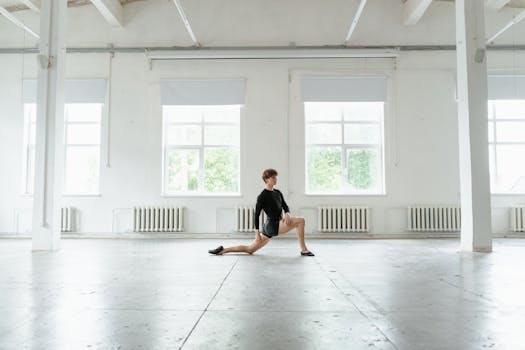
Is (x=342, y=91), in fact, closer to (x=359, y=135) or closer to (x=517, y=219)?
(x=359, y=135)

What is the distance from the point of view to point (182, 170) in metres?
9.54

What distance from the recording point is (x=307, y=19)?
9562 mm

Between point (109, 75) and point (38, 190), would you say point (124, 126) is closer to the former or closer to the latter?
point (109, 75)

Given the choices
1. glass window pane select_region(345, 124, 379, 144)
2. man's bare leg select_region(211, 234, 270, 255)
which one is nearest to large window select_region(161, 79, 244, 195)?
glass window pane select_region(345, 124, 379, 144)

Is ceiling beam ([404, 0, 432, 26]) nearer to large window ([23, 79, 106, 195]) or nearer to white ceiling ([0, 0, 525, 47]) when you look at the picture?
white ceiling ([0, 0, 525, 47])

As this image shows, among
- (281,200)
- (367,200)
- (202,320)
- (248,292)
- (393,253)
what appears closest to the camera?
(202,320)

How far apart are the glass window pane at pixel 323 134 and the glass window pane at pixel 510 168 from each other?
365cm

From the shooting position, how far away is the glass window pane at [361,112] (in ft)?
31.3

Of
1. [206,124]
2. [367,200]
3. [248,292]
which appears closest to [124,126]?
[206,124]

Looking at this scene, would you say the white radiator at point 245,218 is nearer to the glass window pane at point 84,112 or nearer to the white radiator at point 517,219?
the glass window pane at point 84,112

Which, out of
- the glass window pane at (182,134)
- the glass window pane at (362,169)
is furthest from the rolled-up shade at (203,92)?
the glass window pane at (362,169)

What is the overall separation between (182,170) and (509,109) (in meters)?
7.53

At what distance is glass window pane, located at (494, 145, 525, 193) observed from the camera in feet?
31.1

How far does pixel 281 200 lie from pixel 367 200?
13.5 feet
